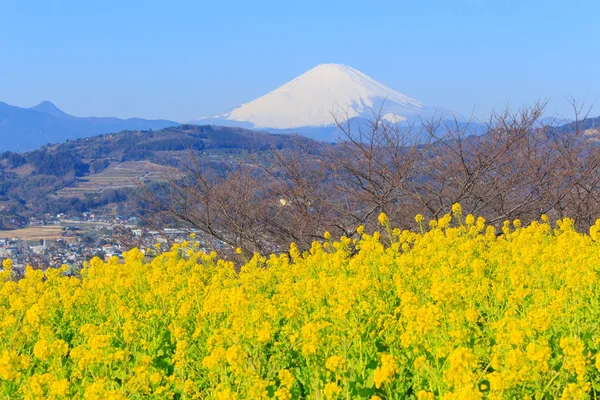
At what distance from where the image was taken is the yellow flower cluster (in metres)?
3.41

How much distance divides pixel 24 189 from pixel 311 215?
63576 millimetres

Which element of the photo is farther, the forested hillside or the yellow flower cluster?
the forested hillside

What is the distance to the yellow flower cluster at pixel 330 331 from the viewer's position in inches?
134

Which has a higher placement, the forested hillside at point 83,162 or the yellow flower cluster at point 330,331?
the yellow flower cluster at point 330,331

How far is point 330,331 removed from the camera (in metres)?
4.34

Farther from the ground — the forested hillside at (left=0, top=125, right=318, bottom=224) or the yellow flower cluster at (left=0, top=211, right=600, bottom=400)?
the yellow flower cluster at (left=0, top=211, right=600, bottom=400)

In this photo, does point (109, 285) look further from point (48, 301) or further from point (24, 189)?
point (24, 189)

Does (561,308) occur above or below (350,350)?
above

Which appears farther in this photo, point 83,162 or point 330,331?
point 83,162

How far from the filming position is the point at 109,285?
6496 millimetres

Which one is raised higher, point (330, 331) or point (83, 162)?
point (330, 331)

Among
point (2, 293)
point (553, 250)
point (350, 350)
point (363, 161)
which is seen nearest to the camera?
point (350, 350)

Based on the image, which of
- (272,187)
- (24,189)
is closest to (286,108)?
(24,189)

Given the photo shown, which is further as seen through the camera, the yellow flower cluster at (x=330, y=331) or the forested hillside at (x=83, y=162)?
the forested hillside at (x=83, y=162)
